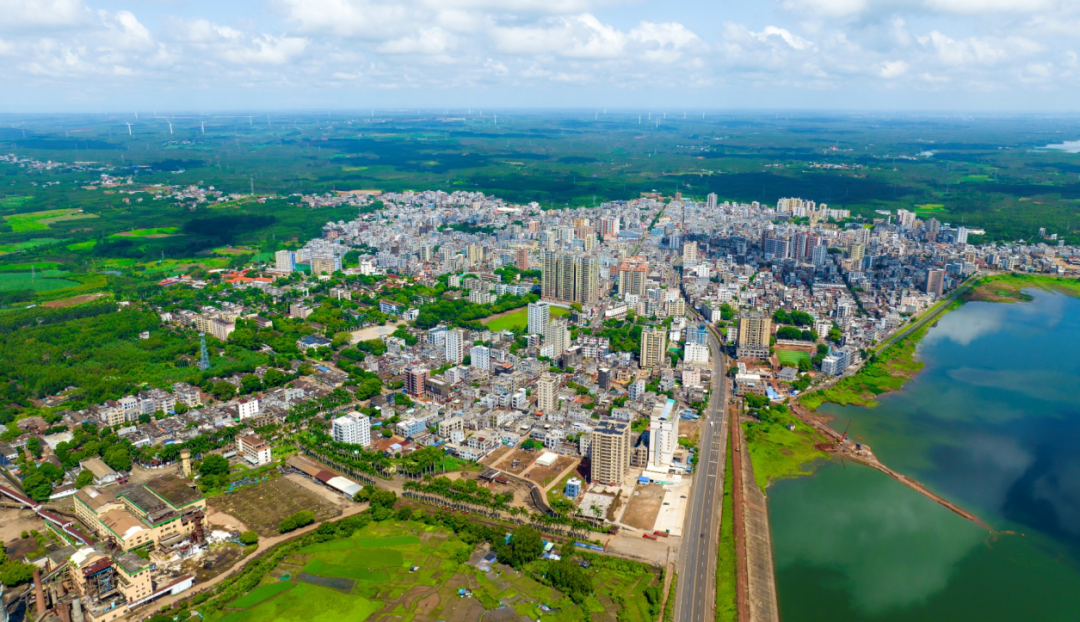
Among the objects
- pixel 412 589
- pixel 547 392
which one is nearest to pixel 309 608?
pixel 412 589

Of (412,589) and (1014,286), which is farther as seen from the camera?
(1014,286)

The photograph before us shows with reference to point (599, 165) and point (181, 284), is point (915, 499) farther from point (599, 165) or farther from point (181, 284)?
point (599, 165)

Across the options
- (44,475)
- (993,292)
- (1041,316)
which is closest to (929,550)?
(44,475)

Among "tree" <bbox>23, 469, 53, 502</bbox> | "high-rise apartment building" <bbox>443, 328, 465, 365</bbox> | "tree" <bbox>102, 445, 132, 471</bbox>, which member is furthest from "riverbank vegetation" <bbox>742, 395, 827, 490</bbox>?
"tree" <bbox>23, 469, 53, 502</bbox>

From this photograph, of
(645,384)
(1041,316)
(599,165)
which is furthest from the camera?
(599,165)

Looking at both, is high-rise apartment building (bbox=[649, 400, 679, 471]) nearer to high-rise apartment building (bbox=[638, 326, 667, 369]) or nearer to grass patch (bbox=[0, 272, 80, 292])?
high-rise apartment building (bbox=[638, 326, 667, 369])

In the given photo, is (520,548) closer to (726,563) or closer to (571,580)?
(571,580)

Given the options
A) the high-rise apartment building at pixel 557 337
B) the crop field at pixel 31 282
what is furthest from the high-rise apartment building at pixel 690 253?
the crop field at pixel 31 282
